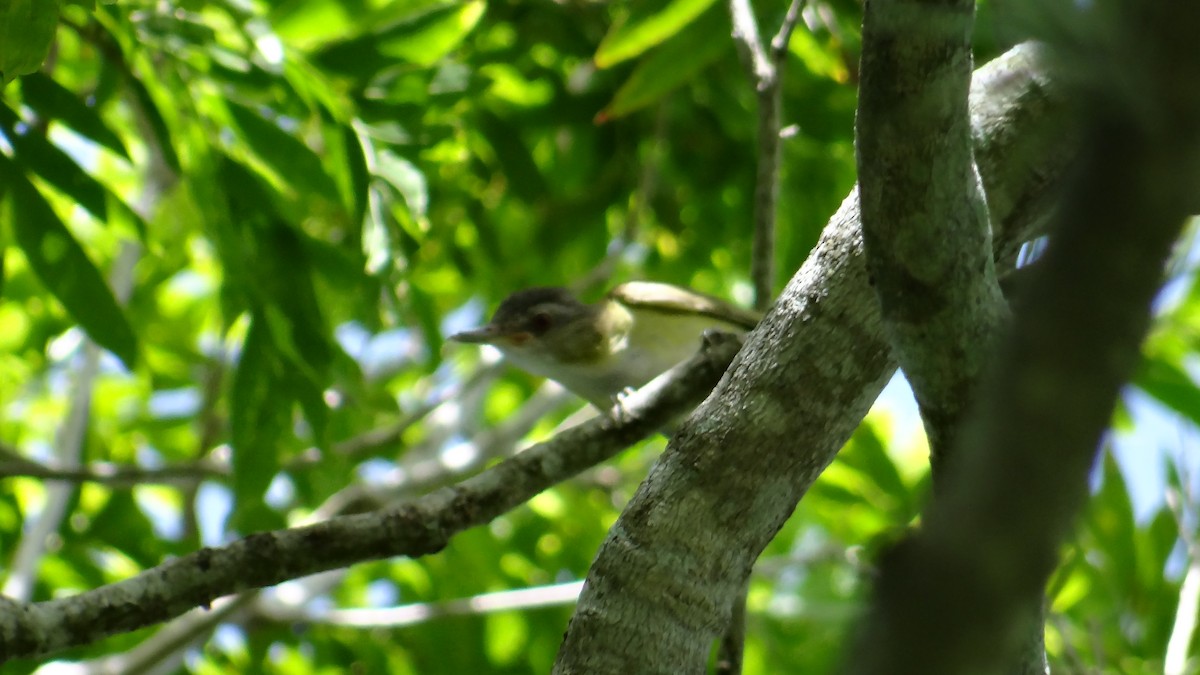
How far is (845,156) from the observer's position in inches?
172

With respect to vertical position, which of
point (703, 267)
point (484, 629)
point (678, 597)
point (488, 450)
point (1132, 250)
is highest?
point (1132, 250)

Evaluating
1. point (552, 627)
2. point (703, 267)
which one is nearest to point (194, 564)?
point (552, 627)

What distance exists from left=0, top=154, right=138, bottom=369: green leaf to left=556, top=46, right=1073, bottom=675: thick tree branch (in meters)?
1.74

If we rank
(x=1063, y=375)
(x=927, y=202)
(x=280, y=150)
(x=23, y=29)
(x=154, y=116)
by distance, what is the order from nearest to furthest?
1. (x=1063, y=375)
2. (x=927, y=202)
3. (x=23, y=29)
4. (x=154, y=116)
5. (x=280, y=150)

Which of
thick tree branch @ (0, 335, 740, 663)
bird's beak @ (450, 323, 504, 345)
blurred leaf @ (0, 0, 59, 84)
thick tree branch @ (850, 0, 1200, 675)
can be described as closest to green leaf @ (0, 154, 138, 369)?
blurred leaf @ (0, 0, 59, 84)

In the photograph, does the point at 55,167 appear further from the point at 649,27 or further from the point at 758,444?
the point at 758,444

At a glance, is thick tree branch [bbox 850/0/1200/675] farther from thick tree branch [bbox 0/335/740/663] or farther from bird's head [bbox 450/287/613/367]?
bird's head [bbox 450/287/613/367]

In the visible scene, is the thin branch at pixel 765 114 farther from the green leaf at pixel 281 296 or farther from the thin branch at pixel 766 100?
the green leaf at pixel 281 296

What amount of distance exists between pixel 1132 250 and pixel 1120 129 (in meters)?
0.08

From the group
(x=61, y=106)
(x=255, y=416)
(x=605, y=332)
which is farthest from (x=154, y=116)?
(x=605, y=332)

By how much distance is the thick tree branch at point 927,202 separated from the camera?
4.28ft

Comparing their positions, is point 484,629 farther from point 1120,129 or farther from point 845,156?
point 1120,129

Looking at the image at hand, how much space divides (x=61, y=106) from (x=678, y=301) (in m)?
2.08

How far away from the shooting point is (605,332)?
423 centimetres
